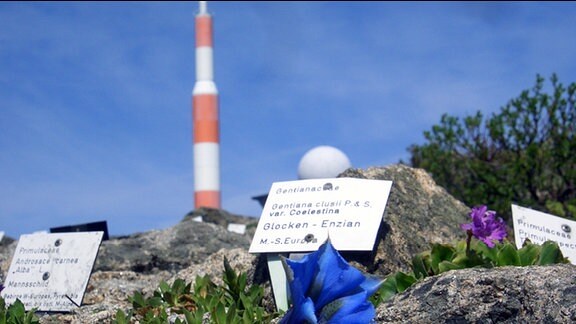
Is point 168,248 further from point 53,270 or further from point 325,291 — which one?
point 325,291

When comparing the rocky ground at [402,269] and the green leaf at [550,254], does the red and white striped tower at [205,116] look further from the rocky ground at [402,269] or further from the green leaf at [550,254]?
the green leaf at [550,254]

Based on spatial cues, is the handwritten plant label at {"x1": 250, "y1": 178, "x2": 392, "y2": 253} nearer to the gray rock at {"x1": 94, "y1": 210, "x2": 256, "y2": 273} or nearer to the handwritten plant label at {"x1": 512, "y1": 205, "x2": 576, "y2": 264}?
the handwritten plant label at {"x1": 512, "y1": 205, "x2": 576, "y2": 264}

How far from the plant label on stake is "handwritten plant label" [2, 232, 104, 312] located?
44.9 inches

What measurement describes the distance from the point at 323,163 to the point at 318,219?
13.8 meters

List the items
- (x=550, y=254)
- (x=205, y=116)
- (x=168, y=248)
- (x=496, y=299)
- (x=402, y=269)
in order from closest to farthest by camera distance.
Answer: (x=496, y=299), (x=550, y=254), (x=402, y=269), (x=168, y=248), (x=205, y=116)

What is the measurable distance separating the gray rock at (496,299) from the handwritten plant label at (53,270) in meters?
2.63

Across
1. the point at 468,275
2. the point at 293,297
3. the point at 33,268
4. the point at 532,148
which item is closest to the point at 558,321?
the point at 468,275

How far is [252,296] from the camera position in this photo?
3955 mm

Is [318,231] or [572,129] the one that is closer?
[318,231]

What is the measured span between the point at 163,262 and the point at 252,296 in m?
3.73

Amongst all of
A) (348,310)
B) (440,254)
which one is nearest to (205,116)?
(440,254)

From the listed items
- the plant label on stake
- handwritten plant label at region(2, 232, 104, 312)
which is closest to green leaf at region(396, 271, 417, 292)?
the plant label on stake

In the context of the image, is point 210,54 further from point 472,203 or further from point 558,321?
point 558,321

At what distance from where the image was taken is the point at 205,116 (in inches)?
1168
